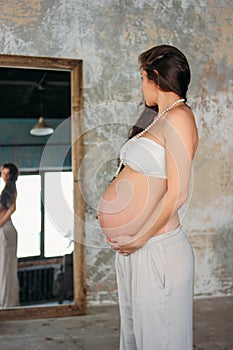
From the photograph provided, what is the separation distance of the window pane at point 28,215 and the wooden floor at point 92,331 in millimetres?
482

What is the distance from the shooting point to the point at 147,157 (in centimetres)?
176

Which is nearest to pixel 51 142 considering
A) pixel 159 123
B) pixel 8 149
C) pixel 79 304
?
pixel 8 149

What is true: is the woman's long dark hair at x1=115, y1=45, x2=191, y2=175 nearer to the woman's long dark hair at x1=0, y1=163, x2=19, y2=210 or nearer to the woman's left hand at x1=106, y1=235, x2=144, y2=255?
the woman's left hand at x1=106, y1=235, x2=144, y2=255

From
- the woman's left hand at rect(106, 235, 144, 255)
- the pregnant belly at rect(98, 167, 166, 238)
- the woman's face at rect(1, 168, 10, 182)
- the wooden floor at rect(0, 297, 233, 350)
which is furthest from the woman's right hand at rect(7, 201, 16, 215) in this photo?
the woman's left hand at rect(106, 235, 144, 255)

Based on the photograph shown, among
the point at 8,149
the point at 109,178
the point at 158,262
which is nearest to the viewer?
the point at 158,262

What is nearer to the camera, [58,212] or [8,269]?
A: [8,269]

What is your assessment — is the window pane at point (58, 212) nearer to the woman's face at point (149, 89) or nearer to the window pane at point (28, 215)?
the window pane at point (28, 215)

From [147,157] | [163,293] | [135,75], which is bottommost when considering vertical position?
[163,293]

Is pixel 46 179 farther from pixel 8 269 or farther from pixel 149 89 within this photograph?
pixel 149 89

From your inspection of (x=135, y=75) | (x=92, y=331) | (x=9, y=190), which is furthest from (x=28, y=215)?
(x=135, y=75)

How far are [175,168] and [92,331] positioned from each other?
176 cm

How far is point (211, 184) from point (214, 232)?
37 cm

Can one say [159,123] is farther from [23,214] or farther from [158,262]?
[23,214]

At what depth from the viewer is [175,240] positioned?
Answer: 1784mm
